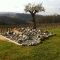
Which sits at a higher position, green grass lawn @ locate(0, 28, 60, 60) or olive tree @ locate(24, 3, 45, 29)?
olive tree @ locate(24, 3, 45, 29)

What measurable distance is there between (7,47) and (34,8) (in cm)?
1288

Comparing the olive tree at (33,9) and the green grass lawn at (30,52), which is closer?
the green grass lawn at (30,52)

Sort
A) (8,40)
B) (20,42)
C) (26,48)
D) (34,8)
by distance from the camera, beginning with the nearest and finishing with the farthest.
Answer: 1. (26,48)
2. (20,42)
3. (8,40)
4. (34,8)

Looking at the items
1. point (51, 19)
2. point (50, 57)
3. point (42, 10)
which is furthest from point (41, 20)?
point (50, 57)

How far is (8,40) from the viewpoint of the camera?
22.3 m

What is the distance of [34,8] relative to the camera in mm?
30438

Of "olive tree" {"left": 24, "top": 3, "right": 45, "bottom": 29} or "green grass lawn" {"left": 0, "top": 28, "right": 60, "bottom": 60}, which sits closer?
"green grass lawn" {"left": 0, "top": 28, "right": 60, "bottom": 60}

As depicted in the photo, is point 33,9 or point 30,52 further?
point 33,9

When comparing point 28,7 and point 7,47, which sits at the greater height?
point 28,7

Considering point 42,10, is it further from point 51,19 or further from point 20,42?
point 51,19

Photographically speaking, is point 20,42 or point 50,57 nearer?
point 50,57

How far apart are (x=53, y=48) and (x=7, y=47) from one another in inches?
183

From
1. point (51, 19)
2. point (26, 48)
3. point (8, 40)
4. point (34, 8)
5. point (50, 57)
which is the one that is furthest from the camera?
point (51, 19)

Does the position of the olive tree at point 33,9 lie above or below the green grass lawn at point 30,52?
above
